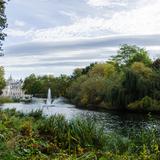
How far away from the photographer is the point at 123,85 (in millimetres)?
69000

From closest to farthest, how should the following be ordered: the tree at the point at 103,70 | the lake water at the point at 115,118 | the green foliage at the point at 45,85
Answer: the lake water at the point at 115,118, the tree at the point at 103,70, the green foliage at the point at 45,85

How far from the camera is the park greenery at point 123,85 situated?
67.4m

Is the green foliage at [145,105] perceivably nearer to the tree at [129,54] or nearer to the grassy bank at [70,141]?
the tree at [129,54]

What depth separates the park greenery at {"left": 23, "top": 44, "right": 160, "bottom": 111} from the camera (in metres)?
67.4

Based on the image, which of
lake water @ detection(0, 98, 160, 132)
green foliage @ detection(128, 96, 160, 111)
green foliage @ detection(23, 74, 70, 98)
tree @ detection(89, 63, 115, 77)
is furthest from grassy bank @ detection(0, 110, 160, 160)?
green foliage @ detection(23, 74, 70, 98)

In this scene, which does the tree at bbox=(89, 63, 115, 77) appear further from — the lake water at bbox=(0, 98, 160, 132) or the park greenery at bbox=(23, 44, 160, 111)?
the lake water at bbox=(0, 98, 160, 132)

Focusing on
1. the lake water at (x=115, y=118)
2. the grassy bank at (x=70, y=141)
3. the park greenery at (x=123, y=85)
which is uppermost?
the park greenery at (x=123, y=85)

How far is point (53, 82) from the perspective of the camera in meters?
134

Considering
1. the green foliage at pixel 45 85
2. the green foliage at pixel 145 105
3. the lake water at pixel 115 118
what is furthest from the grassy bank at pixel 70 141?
the green foliage at pixel 45 85

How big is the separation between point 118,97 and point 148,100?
17.5 feet

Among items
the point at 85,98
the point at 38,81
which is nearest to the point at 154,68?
the point at 85,98

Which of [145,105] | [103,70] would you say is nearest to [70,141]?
[145,105]

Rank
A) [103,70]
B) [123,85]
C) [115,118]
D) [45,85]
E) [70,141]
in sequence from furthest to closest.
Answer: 1. [45,85]
2. [103,70]
3. [123,85]
4. [115,118]
5. [70,141]

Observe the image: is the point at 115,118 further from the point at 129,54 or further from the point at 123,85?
the point at 129,54
